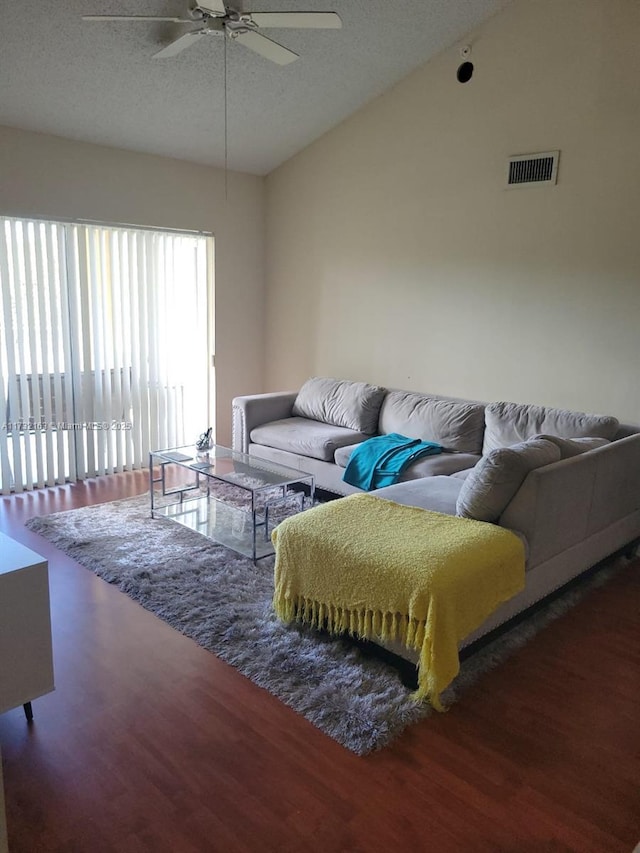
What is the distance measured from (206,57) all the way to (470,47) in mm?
1746

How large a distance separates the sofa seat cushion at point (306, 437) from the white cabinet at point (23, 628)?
2462 millimetres

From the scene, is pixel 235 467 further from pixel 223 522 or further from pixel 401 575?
pixel 401 575

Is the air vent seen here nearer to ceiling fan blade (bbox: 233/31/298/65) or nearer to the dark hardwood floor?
ceiling fan blade (bbox: 233/31/298/65)

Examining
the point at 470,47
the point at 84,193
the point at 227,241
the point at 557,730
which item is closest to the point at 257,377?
the point at 227,241

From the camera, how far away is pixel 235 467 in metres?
3.96

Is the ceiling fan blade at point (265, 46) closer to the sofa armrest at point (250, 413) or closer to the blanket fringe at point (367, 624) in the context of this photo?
the sofa armrest at point (250, 413)

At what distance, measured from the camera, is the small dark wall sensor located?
14.1 feet

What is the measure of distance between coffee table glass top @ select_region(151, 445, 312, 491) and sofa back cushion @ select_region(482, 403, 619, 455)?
48.7 inches

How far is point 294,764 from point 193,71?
12.8 feet

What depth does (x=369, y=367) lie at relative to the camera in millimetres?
5254

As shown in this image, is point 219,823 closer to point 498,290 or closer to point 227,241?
point 498,290

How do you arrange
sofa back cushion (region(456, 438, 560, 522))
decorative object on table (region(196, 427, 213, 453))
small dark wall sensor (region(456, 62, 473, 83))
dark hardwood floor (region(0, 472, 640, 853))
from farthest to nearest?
small dark wall sensor (region(456, 62, 473, 83)) < decorative object on table (region(196, 427, 213, 453)) < sofa back cushion (region(456, 438, 560, 522)) < dark hardwood floor (region(0, 472, 640, 853))

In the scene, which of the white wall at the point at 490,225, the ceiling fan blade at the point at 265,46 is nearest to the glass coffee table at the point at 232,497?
the white wall at the point at 490,225

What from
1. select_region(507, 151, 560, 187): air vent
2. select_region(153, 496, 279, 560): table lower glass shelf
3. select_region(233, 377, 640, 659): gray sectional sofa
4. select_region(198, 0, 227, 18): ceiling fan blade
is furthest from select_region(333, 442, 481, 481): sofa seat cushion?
select_region(198, 0, 227, 18): ceiling fan blade
